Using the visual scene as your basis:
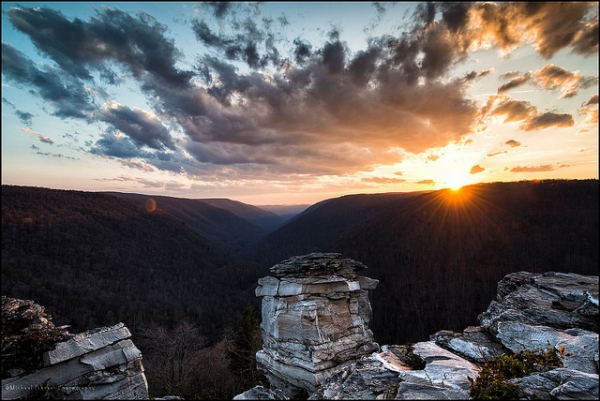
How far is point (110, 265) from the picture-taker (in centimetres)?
12531

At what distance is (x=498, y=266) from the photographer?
103 m

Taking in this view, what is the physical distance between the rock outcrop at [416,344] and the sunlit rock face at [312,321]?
46 mm

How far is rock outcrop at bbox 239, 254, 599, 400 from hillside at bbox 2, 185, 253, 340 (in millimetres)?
62737

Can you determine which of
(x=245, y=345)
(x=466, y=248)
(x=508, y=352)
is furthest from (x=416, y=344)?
(x=466, y=248)

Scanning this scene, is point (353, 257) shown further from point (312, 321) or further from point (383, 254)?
point (312, 321)

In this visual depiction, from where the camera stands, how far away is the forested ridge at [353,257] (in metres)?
87.1

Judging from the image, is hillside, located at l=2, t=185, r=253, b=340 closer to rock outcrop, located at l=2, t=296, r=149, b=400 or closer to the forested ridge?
the forested ridge

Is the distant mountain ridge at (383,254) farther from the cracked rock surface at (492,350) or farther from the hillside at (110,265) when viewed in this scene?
the cracked rock surface at (492,350)

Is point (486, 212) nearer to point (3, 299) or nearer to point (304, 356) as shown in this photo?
point (304, 356)

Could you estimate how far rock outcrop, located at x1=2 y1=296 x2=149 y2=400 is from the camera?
6.95 meters

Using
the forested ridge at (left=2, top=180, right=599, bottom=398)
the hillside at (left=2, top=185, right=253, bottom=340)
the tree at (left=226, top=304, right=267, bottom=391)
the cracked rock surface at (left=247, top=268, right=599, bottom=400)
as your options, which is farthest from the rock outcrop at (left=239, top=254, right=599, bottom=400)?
the forested ridge at (left=2, top=180, right=599, bottom=398)

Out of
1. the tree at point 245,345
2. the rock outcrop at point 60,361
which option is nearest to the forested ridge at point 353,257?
the tree at point 245,345

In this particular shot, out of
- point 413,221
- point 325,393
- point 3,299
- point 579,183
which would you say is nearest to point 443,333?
point 325,393

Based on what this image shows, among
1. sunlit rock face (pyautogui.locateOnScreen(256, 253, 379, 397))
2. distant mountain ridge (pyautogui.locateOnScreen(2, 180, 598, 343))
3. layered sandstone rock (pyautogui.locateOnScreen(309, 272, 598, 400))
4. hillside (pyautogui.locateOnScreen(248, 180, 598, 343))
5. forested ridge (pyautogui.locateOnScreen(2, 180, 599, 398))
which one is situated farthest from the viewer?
distant mountain ridge (pyautogui.locateOnScreen(2, 180, 598, 343))
